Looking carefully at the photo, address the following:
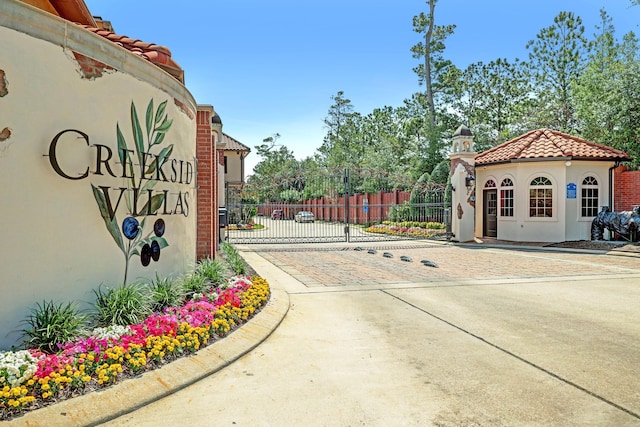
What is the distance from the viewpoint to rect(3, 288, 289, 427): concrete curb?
335 centimetres

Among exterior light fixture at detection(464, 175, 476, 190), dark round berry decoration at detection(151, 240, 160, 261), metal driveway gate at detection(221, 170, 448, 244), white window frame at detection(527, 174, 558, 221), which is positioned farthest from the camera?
→ metal driveway gate at detection(221, 170, 448, 244)

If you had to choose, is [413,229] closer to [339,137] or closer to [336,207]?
[336,207]

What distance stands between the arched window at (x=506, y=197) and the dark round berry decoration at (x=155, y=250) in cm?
1635

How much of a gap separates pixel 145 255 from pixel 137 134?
5.12 ft

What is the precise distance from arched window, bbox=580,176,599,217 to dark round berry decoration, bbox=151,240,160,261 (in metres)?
17.4

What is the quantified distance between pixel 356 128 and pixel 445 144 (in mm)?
24040

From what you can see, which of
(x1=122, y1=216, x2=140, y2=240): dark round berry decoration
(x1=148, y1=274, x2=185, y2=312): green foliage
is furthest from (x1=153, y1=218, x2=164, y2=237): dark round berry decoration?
(x1=148, y1=274, x2=185, y2=312): green foliage

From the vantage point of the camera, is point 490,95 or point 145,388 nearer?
point 145,388

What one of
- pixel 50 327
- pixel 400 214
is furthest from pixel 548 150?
pixel 50 327

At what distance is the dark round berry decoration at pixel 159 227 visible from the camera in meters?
6.31

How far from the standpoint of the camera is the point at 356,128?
5809 centimetres

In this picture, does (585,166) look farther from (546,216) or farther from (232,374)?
(232,374)

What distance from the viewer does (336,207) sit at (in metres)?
30.4

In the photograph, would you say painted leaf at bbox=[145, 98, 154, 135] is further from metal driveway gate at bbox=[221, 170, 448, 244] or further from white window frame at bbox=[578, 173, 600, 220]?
white window frame at bbox=[578, 173, 600, 220]
